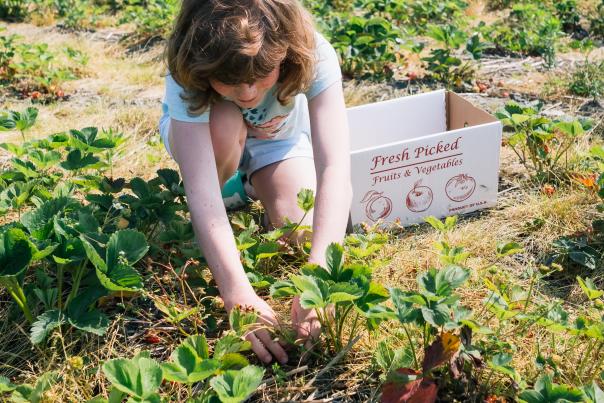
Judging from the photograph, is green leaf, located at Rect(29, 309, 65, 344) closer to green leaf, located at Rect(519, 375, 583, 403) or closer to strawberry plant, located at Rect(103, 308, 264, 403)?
strawberry plant, located at Rect(103, 308, 264, 403)

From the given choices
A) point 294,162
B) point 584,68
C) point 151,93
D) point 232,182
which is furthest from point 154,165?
point 584,68

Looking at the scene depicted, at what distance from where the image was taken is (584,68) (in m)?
3.91

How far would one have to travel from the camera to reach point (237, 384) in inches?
54.9

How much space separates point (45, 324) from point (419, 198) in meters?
1.38

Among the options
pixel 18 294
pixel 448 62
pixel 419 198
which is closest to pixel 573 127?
pixel 419 198

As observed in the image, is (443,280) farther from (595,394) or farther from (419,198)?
(419,198)

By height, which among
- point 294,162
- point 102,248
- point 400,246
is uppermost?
point 102,248

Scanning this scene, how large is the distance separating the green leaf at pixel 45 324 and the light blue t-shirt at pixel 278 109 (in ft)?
2.15

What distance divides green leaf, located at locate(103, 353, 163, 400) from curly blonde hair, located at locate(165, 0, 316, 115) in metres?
0.78

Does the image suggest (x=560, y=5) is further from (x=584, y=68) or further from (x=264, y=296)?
(x=264, y=296)

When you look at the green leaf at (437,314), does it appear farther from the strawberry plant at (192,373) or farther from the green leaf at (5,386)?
the green leaf at (5,386)

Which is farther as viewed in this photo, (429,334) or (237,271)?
(237,271)

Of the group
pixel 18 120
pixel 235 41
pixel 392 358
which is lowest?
pixel 392 358

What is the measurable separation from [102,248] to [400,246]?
3.47 ft
